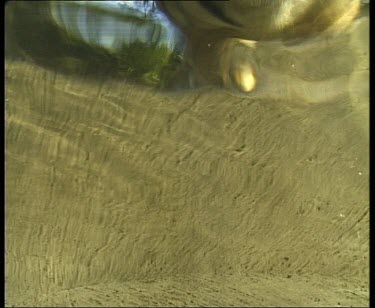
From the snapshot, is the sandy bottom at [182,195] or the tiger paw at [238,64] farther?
the tiger paw at [238,64]

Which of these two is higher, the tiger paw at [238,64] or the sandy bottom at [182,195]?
the tiger paw at [238,64]

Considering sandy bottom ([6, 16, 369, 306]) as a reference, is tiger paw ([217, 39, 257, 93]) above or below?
above

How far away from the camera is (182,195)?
2672 millimetres

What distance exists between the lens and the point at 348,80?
2.72m

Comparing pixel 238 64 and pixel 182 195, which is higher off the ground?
pixel 238 64

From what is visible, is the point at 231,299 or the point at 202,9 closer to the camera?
the point at 231,299

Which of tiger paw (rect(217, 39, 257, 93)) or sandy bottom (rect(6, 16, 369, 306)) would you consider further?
tiger paw (rect(217, 39, 257, 93))

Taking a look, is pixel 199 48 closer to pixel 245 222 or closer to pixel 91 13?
pixel 91 13

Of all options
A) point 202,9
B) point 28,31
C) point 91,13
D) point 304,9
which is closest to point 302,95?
point 304,9

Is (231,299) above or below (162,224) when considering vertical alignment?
below

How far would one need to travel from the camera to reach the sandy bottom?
8.56 feet

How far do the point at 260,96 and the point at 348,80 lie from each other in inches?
21.4

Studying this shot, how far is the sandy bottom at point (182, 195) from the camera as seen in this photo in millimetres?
2609

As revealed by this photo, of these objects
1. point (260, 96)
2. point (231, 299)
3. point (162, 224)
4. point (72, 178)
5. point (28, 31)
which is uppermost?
point (28, 31)
